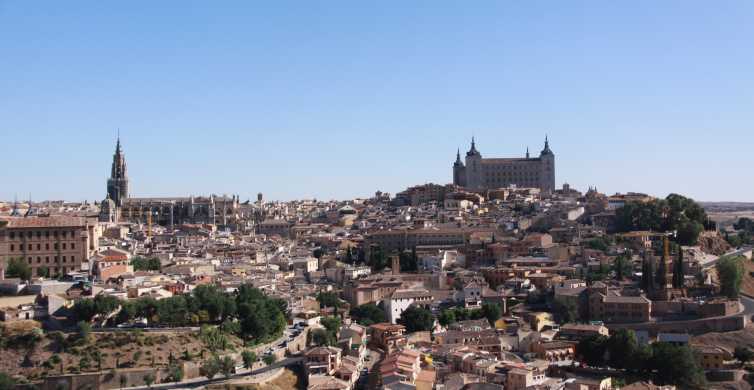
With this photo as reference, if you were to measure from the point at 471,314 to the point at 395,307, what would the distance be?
293 centimetres

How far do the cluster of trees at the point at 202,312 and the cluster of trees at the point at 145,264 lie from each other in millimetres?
8911

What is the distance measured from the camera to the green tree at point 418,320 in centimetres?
3559

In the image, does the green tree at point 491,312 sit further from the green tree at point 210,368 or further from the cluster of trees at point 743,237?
the cluster of trees at point 743,237

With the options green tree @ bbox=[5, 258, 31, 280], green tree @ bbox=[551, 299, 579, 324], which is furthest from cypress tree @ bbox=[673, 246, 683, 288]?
green tree @ bbox=[5, 258, 31, 280]

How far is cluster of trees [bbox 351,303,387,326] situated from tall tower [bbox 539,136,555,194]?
45149mm

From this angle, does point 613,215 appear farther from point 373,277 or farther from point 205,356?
point 205,356

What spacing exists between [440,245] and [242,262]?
10.4 metres

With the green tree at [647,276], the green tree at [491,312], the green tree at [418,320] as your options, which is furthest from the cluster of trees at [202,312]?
the green tree at [647,276]

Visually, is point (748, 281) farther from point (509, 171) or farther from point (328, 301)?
point (509, 171)

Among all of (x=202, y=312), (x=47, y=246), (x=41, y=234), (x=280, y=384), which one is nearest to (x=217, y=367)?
(x=280, y=384)

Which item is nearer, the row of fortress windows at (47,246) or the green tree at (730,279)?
the row of fortress windows at (47,246)

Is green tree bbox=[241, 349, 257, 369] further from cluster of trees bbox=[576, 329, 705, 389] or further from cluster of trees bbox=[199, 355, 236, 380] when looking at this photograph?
cluster of trees bbox=[576, 329, 705, 389]

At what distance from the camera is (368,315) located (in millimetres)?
37062

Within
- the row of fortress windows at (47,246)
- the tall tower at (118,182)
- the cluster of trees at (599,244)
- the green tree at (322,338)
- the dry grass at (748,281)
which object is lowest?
the green tree at (322,338)
